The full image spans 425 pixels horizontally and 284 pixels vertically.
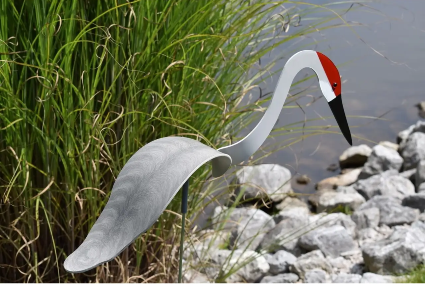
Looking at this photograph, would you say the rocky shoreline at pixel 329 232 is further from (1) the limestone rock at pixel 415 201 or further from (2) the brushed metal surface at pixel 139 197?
(2) the brushed metal surface at pixel 139 197

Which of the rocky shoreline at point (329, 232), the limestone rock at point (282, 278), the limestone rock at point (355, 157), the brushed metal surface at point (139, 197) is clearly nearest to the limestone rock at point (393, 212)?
the rocky shoreline at point (329, 232)

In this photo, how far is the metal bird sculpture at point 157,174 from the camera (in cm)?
92

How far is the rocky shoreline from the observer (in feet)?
7.63

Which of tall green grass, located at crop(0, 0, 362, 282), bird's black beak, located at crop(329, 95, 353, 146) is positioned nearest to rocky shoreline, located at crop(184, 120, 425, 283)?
tall green grass, located at crop(0, 0, 362, 282)

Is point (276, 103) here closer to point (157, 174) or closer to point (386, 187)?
point (157, 174)

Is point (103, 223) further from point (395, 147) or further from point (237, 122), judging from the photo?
point (395, 147)

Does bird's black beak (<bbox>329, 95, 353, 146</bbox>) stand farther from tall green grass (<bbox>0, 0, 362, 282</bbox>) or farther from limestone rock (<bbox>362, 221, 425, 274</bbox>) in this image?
limestone rock (<bbox>362, 221, 425, 274</bbox>)

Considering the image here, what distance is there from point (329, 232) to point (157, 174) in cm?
191

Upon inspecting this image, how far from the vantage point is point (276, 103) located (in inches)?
44.4

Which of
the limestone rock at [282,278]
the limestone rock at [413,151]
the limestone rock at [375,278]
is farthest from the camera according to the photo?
the limestone rock at [413,151]

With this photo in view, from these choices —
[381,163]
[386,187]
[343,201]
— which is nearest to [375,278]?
[343,201]

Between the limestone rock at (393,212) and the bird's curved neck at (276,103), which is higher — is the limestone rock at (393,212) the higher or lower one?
the lower one

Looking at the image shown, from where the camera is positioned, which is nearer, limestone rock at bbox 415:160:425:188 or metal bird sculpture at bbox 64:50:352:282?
metal bird sculpture at bbox 64:50:352:282

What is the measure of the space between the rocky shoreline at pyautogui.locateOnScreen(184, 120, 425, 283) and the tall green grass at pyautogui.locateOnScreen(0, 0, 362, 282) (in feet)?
1.04
